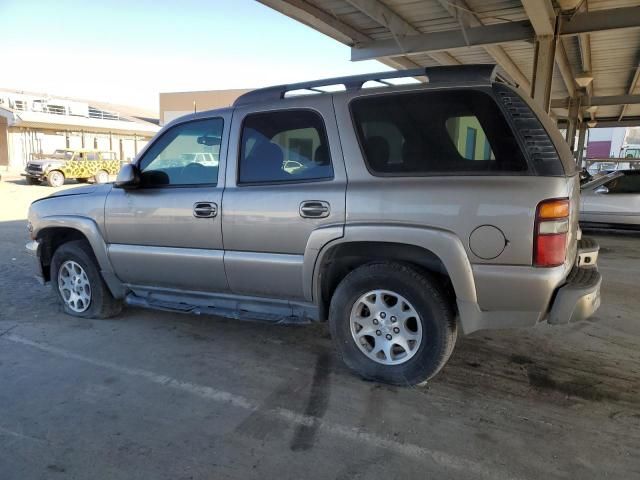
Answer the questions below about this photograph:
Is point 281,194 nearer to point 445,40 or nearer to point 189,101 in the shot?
point 445,40

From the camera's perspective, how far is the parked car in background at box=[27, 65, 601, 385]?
2.97 m

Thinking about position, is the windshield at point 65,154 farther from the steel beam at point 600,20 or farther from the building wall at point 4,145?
the steel beam at point 600,20

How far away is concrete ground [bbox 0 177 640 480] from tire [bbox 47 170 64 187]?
2065 centimetres

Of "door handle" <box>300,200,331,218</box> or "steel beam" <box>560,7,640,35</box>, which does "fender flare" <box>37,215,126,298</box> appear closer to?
"door handle" <box>300,200,331,218</box>

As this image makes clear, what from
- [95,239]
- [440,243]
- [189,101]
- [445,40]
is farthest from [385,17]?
[189,101]

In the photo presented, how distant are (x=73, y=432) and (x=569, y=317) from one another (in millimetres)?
3072

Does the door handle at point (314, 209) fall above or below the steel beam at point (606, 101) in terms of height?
below

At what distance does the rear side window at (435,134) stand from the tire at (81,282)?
296cm

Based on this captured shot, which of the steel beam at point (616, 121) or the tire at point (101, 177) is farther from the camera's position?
the steel beam at point (616, 121)

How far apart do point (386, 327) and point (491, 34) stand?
337 inches

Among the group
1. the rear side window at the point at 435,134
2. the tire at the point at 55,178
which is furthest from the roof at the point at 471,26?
the tire at the point at 55,178

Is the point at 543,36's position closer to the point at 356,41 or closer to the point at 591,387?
the point at 356,41

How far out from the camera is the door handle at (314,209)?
11.1ft

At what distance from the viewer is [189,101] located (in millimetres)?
50281
